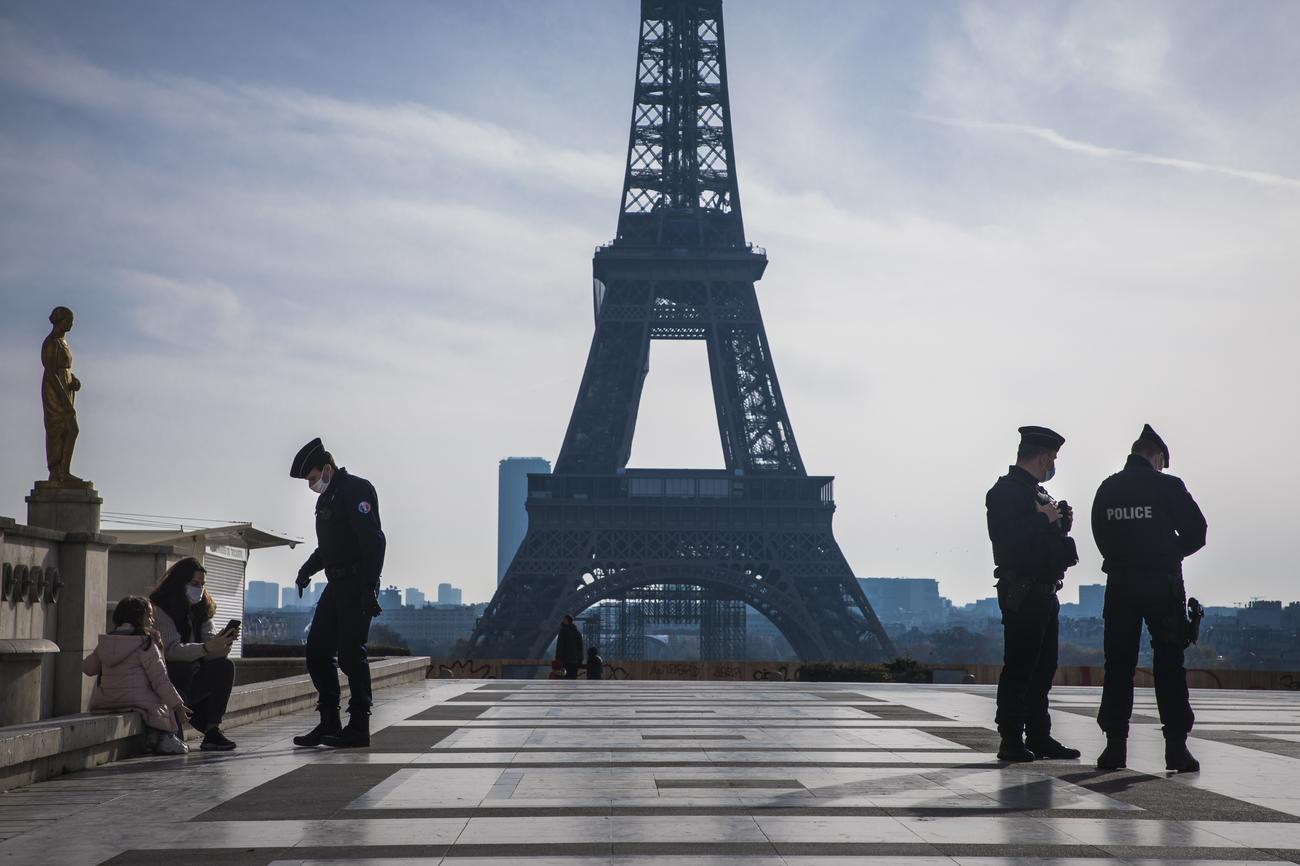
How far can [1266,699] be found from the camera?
19.2 metres

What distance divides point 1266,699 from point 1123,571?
11.2 m

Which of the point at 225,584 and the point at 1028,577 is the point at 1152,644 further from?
the point at 225,584

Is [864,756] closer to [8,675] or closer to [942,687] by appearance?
[8,675]

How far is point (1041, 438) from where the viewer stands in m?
10.0

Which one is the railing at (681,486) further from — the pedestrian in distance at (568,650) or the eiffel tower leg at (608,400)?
the pedestrian in distance at (568,650)

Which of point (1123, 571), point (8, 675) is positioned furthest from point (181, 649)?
point (1123, 571)

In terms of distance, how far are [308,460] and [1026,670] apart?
17.4 ft

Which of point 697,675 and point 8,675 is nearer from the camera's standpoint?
point 8,675

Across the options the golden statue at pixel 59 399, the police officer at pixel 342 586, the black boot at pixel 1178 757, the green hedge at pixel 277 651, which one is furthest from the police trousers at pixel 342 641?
the green hedge at pixel 277 651

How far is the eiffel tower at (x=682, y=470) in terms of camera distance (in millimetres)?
61812

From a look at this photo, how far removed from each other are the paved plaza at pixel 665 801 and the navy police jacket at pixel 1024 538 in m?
1.28

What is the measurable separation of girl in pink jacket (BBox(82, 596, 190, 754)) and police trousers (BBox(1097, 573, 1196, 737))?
6117mm

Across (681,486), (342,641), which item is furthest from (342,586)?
(681,486)

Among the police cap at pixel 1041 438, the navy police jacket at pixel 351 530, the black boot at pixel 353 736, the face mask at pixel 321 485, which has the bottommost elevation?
the black boot at pixel 353 736
